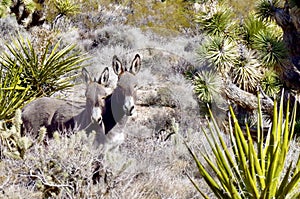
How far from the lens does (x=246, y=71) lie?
908 cm

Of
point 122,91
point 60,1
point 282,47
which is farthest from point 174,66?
point 122,91

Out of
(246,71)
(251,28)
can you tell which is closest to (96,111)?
(246,71)

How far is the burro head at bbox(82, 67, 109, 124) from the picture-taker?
5155 millimetres

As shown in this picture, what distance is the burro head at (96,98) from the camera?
515 centimetres

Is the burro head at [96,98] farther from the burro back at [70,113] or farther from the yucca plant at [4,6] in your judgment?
the yucca plant at [4,6]

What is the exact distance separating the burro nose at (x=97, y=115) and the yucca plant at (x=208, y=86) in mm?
4022

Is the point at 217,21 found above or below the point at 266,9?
below

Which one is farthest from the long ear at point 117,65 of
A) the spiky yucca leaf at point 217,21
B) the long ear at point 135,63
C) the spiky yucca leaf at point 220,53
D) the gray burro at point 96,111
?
the spiky yucca leaf at point 217,21

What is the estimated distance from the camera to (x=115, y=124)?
546 centimetres

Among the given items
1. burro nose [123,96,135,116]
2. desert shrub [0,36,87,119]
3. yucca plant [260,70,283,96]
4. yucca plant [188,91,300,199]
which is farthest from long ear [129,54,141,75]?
yucca plant [260,70,283,96]

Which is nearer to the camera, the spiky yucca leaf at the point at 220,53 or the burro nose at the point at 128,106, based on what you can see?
the burro nose at the point at 128,106

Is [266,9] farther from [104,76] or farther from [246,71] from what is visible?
[104,76]

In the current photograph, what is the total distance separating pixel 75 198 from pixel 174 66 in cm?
932

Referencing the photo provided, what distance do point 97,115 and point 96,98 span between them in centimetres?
38
